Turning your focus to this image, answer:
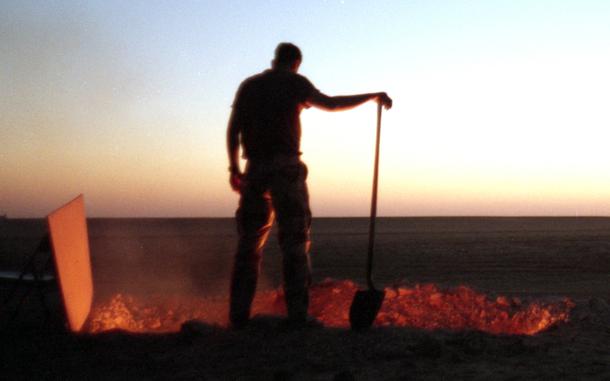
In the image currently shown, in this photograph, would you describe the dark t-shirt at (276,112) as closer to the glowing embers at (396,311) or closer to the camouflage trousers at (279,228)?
the camouflage trousers at (279,228)

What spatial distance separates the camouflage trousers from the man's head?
2.60ft

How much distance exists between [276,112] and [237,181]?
25.7 inches

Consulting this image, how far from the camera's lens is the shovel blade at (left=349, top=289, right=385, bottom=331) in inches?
250

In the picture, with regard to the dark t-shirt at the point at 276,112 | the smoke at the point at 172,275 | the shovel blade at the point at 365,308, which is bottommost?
the smoke at the point at 172,275

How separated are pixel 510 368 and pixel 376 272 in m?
12.3

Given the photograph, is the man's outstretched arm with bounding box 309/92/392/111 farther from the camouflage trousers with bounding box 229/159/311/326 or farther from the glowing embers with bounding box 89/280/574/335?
the glowing embers with bounding box 89/280/574/335

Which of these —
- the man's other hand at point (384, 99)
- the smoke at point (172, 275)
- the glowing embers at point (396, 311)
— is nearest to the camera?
the man's other hand at point (384, 99)

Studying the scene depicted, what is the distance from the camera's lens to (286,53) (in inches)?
258

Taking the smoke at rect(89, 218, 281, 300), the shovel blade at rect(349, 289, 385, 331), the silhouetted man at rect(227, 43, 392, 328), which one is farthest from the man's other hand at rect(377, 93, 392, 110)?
the smoke at rect(89, 218, 281, 300)

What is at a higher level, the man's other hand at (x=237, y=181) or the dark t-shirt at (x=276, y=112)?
the dark t-shirt at (x=276, y=112)

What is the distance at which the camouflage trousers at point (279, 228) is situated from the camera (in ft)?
20.7

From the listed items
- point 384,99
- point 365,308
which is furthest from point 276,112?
point 365,308

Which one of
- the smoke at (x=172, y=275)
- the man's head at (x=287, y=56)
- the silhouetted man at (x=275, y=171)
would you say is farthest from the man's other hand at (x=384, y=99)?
the smoke at (x=172, y=275)

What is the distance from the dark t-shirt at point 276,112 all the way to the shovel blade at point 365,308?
4.05 feet
